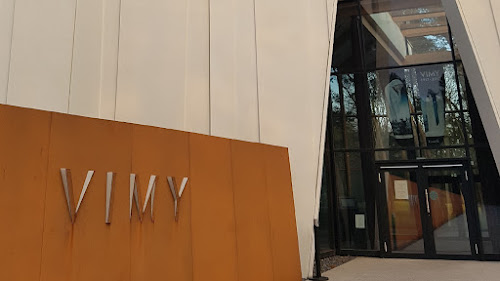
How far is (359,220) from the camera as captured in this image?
11.4 m

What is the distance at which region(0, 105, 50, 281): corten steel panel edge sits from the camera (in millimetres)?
3227

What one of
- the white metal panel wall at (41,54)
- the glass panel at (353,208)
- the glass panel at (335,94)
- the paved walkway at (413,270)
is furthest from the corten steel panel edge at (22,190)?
the glass panel at (335,94)

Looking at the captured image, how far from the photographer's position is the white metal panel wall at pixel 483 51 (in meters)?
7.35

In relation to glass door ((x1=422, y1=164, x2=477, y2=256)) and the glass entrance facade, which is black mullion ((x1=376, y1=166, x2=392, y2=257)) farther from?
glass door ((x1=422, y1=164, x2=477, y2=256))

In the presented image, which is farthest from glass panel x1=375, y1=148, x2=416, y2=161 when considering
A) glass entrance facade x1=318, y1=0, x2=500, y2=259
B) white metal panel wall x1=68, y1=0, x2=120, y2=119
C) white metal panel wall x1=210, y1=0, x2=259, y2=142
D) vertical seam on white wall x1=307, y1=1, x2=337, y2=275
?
white metal panel wall x1=68, y1=0, x2=120, y2=119

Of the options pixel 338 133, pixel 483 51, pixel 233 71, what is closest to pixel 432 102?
pixel 338 133

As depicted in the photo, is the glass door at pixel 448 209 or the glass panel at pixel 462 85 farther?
the glass panel at pixel 462 85

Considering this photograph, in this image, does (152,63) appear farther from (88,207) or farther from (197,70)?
(88,207)

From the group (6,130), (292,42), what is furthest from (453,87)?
(6,130)

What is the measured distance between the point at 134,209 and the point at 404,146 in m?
9.47

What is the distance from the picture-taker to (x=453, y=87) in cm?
1127

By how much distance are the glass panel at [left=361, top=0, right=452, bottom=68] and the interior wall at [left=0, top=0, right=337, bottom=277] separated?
4.69 m

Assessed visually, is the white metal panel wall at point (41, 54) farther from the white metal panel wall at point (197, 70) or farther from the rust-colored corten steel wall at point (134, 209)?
the rust-colored corten steel wall at point (134, 209)

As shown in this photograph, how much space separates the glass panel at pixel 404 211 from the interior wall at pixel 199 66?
16.7 ft
